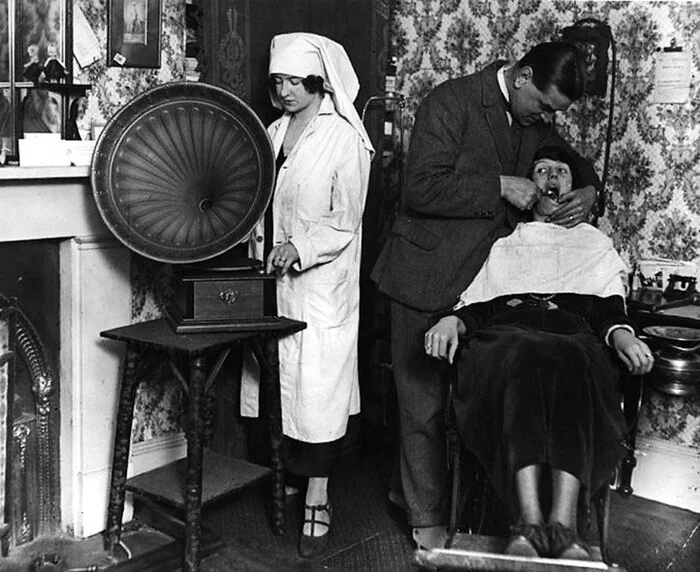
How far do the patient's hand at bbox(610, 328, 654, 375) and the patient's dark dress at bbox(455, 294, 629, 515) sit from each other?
47 mm

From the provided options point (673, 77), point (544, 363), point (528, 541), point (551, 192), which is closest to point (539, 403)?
point (544, 363)

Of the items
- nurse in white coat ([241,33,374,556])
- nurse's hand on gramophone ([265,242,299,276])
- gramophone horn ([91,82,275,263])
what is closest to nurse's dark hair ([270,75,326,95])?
nurse in white coat ([241,33,374,556])

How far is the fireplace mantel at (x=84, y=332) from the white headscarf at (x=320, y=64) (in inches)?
30.1

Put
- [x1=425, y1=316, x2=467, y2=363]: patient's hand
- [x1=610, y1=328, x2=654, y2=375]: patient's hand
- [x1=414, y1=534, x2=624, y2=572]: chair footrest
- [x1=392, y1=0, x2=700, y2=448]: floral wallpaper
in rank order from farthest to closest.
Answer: [x1=392, y1=0, x2=700, y2=448]: floral wallpaper → [x1=425, y1=316, x2=467, y2=363]: patient's hand → [x1=610, y1=328, x2=654, y2=375]: patient's hand → [x1=414, y1=534, x2=624, y2=572]: chair footrest

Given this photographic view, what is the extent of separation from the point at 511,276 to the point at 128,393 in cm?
133

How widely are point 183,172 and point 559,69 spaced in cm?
125

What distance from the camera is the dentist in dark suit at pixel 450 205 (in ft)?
10.6

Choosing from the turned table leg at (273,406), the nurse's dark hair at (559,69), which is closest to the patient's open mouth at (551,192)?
the nurse's dark hair at (559,69)

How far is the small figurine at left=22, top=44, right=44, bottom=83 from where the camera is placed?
3.04 m

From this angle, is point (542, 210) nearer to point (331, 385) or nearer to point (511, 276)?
point (511, 276)

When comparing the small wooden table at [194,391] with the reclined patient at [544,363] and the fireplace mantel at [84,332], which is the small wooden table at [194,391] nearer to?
the fireplace mantel at [84,332]

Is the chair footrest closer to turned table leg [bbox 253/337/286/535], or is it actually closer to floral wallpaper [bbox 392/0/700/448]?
turned table leg [bbox 253/337/286/535]

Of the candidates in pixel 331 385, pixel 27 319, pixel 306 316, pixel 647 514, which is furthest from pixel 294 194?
pixel 647 514

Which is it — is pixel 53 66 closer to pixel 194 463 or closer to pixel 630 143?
pixel 194 463
